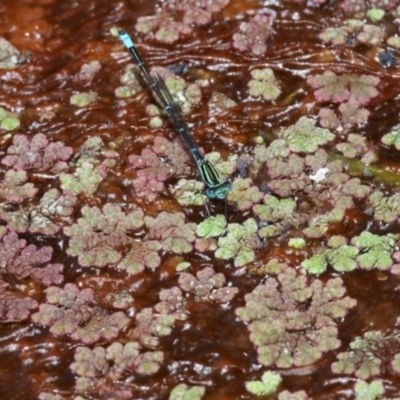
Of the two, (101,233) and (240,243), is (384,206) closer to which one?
(240,243)

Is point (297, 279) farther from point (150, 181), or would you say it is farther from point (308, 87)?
point (308, 87)

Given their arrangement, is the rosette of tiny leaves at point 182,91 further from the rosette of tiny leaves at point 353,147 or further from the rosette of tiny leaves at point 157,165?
the rosette of tiny leaves at point 353,147

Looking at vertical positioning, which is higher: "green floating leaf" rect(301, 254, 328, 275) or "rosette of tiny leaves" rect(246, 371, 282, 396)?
"green floating leaf" rect(301, 254, 328, 275)

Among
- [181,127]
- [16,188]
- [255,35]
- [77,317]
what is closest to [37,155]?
[16,188]

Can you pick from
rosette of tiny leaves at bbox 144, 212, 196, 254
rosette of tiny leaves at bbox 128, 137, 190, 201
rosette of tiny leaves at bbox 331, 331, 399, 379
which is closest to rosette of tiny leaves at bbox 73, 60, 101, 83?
rosette of tiny leaves at bbox 128, 137, 190, 201

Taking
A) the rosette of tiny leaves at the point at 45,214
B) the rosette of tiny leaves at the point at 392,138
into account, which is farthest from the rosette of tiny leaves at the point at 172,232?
the rosette of tiny leaves at the point at 392,138

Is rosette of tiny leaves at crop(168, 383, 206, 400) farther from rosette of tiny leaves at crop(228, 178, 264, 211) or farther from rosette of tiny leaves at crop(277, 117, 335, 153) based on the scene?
rosette of tiny leaves at crop(277, 117, 335, 153)
